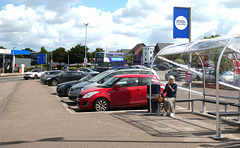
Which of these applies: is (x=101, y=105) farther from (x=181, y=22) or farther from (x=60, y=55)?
(x=60, y=55)

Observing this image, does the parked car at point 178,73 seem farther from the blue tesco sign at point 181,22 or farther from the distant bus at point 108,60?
the distant bus at point 108,60

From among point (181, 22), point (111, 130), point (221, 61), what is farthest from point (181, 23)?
point (111, 130)

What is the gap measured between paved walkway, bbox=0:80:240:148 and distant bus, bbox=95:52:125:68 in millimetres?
27896

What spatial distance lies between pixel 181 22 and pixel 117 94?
4.10 m

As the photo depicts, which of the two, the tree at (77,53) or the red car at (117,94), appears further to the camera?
the tree at (77,53)

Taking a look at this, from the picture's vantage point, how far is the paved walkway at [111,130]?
6008 mm

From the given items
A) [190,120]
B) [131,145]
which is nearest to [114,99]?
[190,120]

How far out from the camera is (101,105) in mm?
10609

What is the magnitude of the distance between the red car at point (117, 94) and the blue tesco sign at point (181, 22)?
2.24 m

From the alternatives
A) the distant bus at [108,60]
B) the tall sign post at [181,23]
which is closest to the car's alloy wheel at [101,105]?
the tall sign post at [181,23]

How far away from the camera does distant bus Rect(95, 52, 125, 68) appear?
123ft

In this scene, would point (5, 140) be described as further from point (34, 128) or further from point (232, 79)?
point (232, 79)

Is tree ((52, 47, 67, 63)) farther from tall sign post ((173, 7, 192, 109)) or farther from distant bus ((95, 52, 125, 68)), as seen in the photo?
tall sign post ((173, 7, 192, 109))

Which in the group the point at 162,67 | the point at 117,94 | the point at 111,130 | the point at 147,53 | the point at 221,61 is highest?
the point at 147,53
